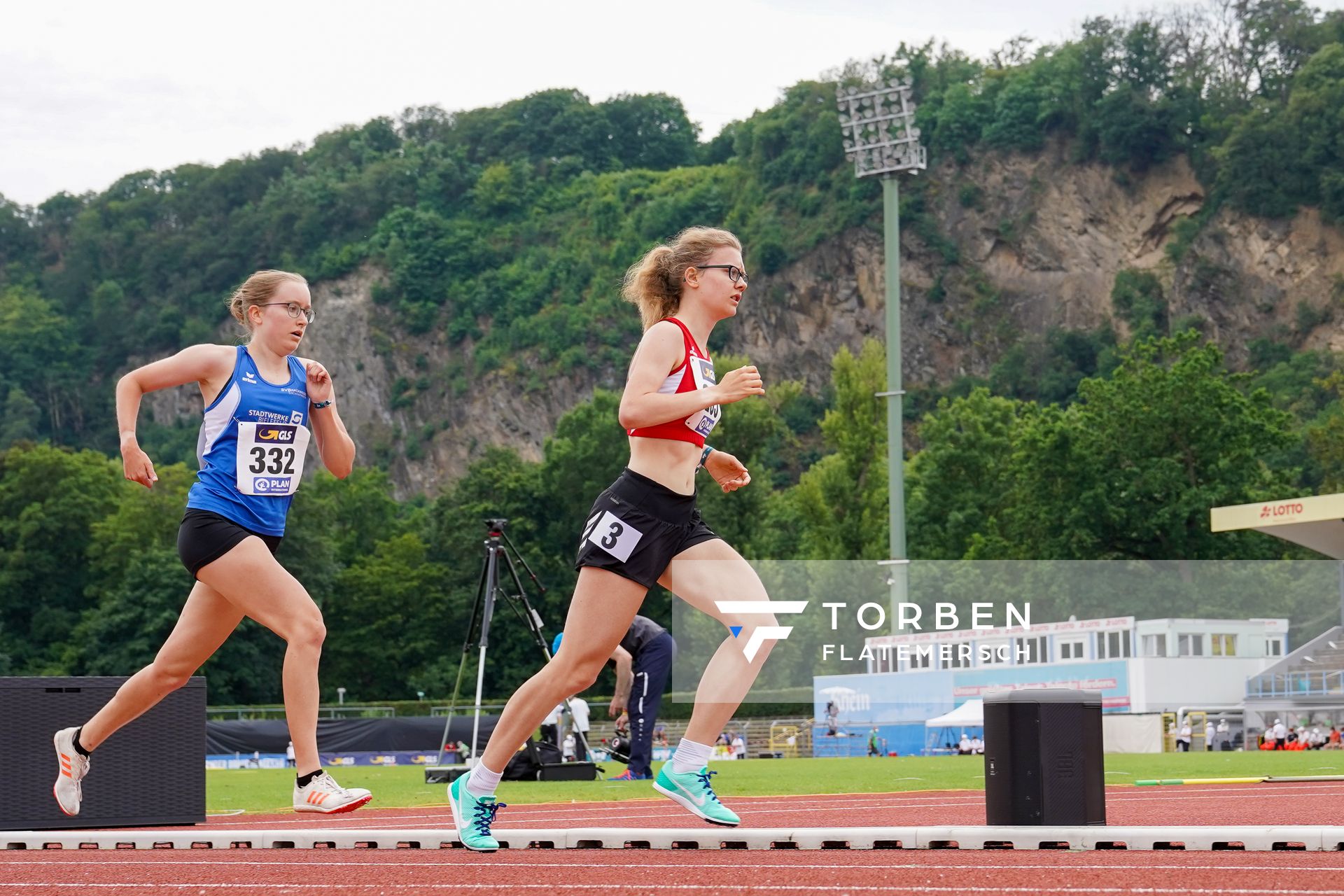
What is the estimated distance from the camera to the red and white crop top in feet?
21.5

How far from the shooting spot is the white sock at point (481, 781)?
6.39 m

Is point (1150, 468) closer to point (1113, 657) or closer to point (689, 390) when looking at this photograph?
point (1113, 657)

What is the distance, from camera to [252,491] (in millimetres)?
7418

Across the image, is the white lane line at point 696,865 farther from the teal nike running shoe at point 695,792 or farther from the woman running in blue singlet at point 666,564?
the teal nike running shoe at point 695,792

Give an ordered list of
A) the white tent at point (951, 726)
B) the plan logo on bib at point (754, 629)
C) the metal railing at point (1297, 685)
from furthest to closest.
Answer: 1. the metal railing at point (1297, 685)
2. the white tent at point (951, 726)
3. the plan logo on bib at point (754, 629)

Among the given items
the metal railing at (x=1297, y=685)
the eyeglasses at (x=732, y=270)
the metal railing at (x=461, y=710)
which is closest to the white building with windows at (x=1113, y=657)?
the metal railing at (x=1297, y=685)

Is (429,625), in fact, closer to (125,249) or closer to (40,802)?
(40,802)

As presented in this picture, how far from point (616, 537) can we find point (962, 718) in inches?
1256

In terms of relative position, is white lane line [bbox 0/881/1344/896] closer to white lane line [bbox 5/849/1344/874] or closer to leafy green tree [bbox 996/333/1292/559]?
white lane line [bbox 5/849/1344/874]

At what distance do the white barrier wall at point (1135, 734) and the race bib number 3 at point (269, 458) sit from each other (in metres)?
30.8

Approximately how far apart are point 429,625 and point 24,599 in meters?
19.3

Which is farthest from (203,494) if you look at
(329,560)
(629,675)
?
(329,560)

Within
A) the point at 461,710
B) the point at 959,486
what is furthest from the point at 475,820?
the point at 959,486

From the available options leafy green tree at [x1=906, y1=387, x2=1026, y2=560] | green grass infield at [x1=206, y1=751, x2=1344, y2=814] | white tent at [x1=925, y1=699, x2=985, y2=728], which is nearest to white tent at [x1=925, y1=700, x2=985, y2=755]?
white tent at [x1=925, y1=699, x2=985, y2=728]
